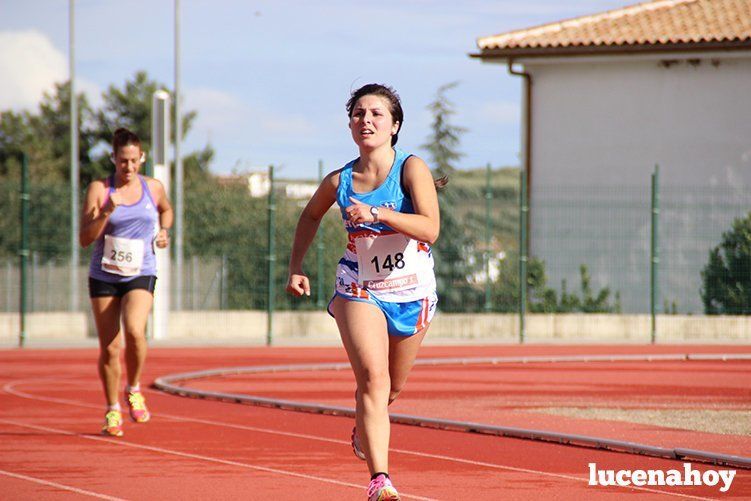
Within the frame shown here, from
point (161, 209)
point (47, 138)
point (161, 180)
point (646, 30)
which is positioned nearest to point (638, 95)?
point (646, 30)

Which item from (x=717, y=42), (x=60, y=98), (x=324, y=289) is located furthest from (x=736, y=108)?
(x=60, y=98)

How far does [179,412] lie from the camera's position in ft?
38.4

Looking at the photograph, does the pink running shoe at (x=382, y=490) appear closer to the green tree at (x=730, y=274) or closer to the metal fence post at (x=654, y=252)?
the metal fence post at (x=654, y=252)

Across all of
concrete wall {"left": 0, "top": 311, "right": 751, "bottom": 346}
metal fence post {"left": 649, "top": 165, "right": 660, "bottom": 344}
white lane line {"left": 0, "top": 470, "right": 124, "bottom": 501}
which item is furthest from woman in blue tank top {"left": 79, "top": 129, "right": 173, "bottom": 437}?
metal fence post {"left": 649, "top": 165, "right": 660, "bottom": 344}

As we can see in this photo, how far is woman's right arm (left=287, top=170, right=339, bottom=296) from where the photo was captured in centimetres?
671

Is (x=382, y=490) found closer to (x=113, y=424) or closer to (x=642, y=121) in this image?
(x=113, y=424)

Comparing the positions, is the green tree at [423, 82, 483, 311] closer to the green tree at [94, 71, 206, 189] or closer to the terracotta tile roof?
the terracotta tile roof

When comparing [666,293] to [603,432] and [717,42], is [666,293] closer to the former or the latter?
[717,42]

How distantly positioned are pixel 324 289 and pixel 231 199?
2321 mm

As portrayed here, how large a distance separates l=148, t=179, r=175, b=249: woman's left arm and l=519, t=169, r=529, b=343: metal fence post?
41.9 feet

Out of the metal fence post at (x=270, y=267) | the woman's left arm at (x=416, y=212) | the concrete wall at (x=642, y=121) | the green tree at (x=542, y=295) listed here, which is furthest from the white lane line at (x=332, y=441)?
the concrete wall at (x=642, y=121)

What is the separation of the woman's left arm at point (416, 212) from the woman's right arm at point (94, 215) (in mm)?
3716

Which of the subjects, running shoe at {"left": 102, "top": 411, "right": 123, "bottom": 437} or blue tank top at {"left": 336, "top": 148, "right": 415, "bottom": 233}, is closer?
blue tank top at {"left": 336, "top": 148, "right": 415, "bottom": 233}

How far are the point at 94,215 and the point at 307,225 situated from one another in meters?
3.43
